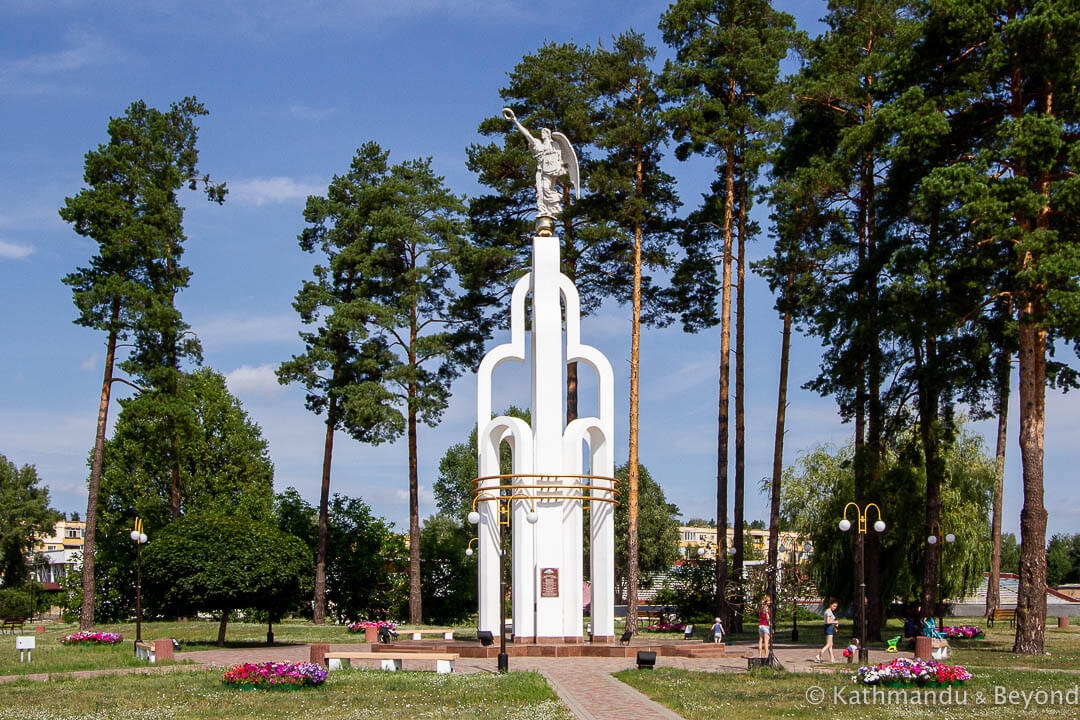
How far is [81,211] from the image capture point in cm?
3350

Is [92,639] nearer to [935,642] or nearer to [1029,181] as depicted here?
[935,642]

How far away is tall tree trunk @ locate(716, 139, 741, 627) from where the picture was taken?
3088cm

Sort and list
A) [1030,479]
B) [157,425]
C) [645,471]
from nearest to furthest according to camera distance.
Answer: [1030,479]
[157,425]
[645,471]

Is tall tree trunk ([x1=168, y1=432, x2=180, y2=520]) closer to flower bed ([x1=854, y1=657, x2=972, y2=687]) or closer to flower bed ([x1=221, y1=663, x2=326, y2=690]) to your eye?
flower bed ([x1=221, y1=663, x2=326, y2=690])

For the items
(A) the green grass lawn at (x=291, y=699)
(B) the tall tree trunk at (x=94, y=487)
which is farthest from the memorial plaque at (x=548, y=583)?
(B) the tall tree trunk at (x=94, y=487)

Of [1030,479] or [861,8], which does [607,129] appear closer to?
[861,8]

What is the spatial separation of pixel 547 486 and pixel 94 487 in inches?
628

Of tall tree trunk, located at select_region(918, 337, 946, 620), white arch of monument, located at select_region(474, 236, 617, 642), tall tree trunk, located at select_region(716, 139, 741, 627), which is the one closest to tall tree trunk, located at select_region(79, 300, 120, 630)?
white arch of monument, located at select_region(474, 236, 617, 642)

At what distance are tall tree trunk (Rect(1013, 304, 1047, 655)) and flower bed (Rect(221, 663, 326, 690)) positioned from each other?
15068 mm

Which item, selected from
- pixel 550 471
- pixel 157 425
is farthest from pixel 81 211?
pixel 550 471

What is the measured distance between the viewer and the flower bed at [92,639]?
26.9m

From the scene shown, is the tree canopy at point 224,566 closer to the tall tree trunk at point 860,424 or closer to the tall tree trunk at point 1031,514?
the tall tree trunk at point 860,424

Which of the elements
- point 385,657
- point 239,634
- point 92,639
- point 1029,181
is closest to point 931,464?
point 1029,181

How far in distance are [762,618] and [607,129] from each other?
17511 millimetres
